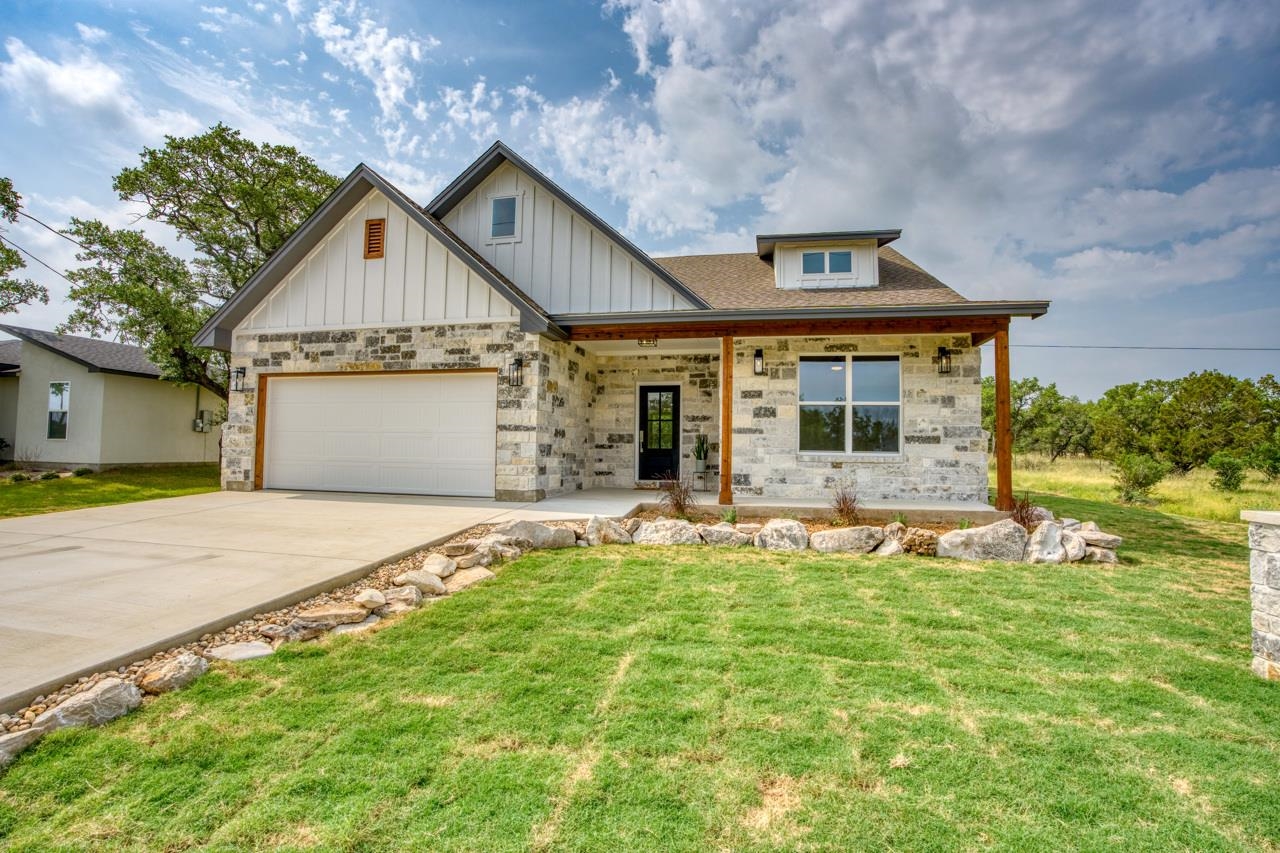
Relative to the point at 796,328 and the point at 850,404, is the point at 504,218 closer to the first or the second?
the point at 796,328

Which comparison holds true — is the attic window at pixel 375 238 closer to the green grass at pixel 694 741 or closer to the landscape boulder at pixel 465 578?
the landscape boulder at pixel 465 578

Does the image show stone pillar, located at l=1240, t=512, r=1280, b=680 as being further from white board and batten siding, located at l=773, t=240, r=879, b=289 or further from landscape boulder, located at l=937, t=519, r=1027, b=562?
white board and batten siding, located at l=773, t=240, r=879, b=289

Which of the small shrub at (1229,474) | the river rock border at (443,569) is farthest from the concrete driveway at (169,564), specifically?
the small shrub at (1229,474)

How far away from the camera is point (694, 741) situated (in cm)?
245

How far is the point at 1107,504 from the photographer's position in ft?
37.4

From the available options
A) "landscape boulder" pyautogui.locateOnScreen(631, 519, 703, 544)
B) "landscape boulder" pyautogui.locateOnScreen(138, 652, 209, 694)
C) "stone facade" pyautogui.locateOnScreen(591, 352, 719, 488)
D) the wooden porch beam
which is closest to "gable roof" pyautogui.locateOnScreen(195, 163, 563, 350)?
the wooden porch beam

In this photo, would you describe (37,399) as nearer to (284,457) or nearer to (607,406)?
(284,457)

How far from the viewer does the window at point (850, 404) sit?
9.55 metres

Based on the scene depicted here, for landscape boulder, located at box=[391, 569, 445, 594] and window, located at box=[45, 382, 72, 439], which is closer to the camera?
landscape boulder, located at box=[391, 569, 445, 594]

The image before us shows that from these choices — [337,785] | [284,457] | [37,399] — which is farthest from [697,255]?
[37,399]

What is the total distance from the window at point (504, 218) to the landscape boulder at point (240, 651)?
897cm

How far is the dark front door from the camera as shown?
11.3 m

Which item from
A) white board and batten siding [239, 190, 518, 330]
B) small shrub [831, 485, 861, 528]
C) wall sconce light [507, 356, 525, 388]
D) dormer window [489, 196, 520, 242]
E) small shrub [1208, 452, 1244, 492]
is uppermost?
dormer window [489, 196, 520, 242]

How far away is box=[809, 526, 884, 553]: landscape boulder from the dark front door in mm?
5040
